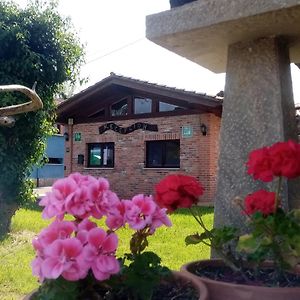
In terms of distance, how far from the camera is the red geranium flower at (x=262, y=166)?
133 cm

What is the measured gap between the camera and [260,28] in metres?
1.99

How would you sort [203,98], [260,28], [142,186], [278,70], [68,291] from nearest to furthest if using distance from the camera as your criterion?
[68,291] < [260,28] < [278,70] < [203,98] < [142,186]

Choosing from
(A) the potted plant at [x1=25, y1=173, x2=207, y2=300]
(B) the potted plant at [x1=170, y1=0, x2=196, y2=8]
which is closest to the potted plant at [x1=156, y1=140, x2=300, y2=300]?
(A) the potted plant at [x1=25, y1=173, x2=207, y2=300]

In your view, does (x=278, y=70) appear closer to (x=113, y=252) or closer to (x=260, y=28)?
(x=260, y=28)

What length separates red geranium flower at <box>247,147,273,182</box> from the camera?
1333 mm

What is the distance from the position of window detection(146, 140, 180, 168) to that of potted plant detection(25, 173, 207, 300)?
11175 mm

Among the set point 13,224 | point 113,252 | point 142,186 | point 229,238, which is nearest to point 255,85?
point 229,238

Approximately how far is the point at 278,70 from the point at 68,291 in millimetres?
1514

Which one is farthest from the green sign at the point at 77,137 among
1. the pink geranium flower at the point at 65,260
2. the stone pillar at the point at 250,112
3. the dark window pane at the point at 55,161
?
the pink geranium flower at the point at 65,260

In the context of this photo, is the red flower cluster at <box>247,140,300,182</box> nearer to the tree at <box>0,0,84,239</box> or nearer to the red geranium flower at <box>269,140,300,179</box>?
the red geranium flower at <box>269,140,300,179</box>

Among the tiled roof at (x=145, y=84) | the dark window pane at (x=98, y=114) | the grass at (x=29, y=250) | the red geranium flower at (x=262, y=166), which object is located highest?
the tiled roof at (x=145, y=84)

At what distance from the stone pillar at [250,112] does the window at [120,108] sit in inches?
461

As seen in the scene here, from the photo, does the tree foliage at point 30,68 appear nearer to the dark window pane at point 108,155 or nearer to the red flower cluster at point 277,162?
the red flower cluster at point 277,162

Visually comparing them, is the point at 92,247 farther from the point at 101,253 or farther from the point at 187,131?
the point at 187,131
